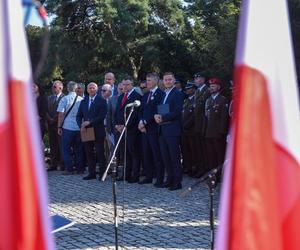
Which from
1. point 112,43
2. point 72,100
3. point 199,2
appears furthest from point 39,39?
point 199,2

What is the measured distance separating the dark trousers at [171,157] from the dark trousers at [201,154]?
843 mm

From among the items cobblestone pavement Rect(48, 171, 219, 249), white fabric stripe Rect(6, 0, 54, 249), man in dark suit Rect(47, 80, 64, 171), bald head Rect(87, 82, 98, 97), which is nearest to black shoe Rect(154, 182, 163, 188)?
cobblestone pavement Rect(48, 171, 219, 249)

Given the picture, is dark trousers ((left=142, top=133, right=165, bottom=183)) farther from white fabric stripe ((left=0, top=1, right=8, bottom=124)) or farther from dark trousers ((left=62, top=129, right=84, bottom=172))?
white fabric stripe ((left=0, top=1, right=8, bottom=124))

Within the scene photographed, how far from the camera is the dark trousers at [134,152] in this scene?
9.86m

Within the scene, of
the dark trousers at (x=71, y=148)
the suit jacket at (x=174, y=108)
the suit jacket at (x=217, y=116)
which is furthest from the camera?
the dark trousers at (x=71, y=148)

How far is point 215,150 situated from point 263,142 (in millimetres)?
7431

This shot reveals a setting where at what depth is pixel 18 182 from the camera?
1946 mm

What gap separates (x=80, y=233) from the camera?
666 centimetres

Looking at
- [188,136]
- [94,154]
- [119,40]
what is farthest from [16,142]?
[119,40]

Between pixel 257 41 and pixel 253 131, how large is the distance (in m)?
0.31

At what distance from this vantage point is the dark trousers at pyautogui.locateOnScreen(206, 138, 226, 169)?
9.34 meters

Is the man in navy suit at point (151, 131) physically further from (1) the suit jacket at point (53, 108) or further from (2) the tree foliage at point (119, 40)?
(2) the tree foliage at point (119, 40)

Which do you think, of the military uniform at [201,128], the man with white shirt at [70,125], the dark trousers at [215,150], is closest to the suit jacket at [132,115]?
the military uniform at [201,128]

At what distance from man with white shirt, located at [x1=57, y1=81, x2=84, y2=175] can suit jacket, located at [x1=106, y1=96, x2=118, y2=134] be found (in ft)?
2.92
